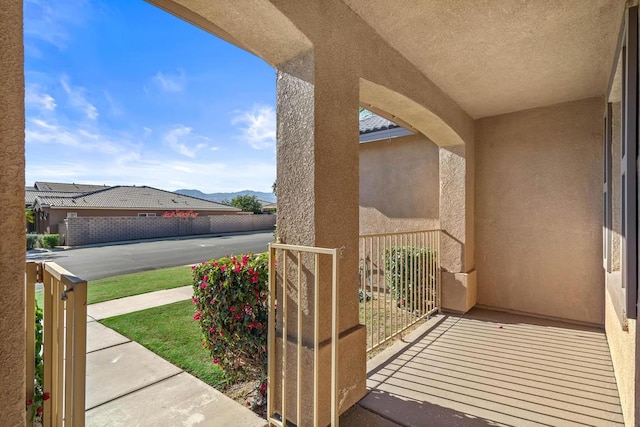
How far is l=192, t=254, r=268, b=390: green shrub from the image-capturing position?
2.37 m

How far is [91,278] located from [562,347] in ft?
31.7

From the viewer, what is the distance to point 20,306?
38.2 inches

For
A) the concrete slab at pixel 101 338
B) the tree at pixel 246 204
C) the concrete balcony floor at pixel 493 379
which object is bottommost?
the concrete balcony floor at pixel 493 379

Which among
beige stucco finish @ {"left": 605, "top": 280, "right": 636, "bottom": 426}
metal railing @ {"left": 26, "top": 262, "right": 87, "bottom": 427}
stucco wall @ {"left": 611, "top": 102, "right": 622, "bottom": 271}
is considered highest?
stucco wall @ {"left": 611, "top": 102, "right": 622, "bottom": 271}

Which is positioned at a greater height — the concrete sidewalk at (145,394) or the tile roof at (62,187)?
the tile roof at (62,187)

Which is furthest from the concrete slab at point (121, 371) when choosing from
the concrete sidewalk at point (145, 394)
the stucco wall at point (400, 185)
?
the stucco wall at point (400, 185)

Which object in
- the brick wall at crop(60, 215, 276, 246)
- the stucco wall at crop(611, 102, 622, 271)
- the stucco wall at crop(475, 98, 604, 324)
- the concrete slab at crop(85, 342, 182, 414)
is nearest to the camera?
the concrete slab at crop(85, 342, 182, 414)

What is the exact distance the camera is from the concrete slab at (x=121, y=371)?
256 centimetres

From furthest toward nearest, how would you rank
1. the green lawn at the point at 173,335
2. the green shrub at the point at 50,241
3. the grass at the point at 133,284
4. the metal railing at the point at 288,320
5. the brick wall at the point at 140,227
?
the brick wall at the point at 140,227 → the green shrub at the point at 50,241 → the grass at the point at 133,284 → the green lawn at the point at 173,335 → the metal railing at the point at 288,320

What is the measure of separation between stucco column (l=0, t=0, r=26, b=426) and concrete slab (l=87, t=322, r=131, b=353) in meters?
2.92

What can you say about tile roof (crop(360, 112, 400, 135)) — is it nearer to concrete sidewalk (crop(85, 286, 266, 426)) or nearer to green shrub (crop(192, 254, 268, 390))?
green shrub (crop(192, 254, 268, 390))

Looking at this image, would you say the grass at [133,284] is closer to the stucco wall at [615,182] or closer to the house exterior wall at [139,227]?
the stucco wall at [615,182]

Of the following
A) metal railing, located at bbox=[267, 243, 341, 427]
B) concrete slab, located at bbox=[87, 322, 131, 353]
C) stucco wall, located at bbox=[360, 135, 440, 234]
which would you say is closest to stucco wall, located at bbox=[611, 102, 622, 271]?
stucco wall, located at bbox=[360, 135, 440, 234]

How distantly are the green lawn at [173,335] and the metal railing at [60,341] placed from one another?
1.37 m
